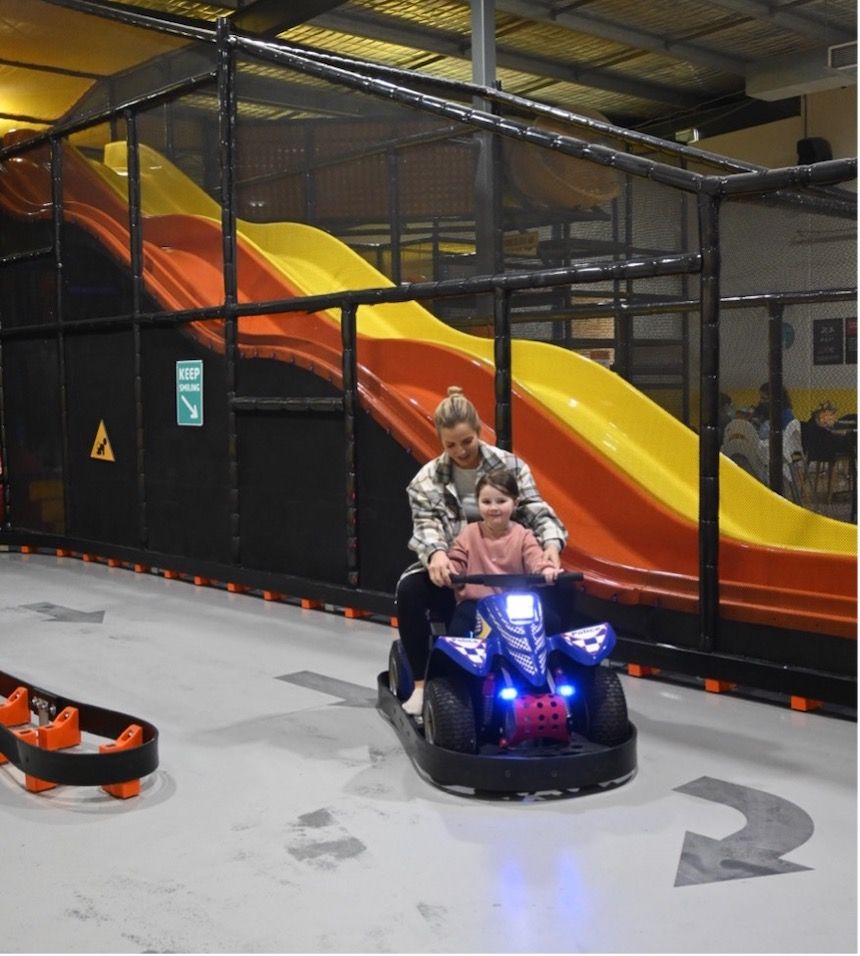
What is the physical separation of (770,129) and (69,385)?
10.0m

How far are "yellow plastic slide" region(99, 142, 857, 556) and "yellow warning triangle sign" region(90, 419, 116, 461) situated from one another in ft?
6.07

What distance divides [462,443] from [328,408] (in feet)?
8.00

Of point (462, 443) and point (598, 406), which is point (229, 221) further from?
→ point (462, 443)

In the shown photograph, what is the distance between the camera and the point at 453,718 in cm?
338

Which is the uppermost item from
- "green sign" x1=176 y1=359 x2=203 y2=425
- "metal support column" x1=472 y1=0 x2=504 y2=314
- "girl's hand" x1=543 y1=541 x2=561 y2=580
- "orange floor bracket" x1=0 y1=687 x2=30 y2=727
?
"metal support column" x1=472 y1=0 x2=504 y2=314

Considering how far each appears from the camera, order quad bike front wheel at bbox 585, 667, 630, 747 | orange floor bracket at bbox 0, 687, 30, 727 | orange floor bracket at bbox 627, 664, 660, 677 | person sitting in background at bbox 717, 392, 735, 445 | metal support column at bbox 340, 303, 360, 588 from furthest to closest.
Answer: metal support column at bbox 340, 303, 360, 588, orange floor bracket at bbox 627, 664, 660, 677, person sitting in background at bbox 717, 392, 735, 445, orange floor bracket at bbox 0, 687, 30, 727, quad bike front wheel at bbox 585, 667, 630, 747

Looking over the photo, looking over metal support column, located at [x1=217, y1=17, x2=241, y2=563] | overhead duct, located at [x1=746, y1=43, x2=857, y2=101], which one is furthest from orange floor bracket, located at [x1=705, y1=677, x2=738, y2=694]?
overhead duct, located at [x1=746, y1=43, x2=857, y2=101]

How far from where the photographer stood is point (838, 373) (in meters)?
4.05

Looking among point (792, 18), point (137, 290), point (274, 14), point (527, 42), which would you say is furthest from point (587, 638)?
point (527, 42)

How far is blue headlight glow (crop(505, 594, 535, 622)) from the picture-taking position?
11.2 feet

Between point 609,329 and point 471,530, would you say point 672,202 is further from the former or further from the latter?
point 471,530

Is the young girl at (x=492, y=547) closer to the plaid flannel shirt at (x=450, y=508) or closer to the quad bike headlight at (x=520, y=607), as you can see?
the plaid flannel shirt at (x=450, y=508)

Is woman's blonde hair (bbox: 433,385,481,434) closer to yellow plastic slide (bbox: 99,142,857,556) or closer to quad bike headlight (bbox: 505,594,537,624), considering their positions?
quad bike headlight (bbox: 505,594,537,624)

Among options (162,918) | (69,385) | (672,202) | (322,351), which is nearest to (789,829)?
(162,918)
